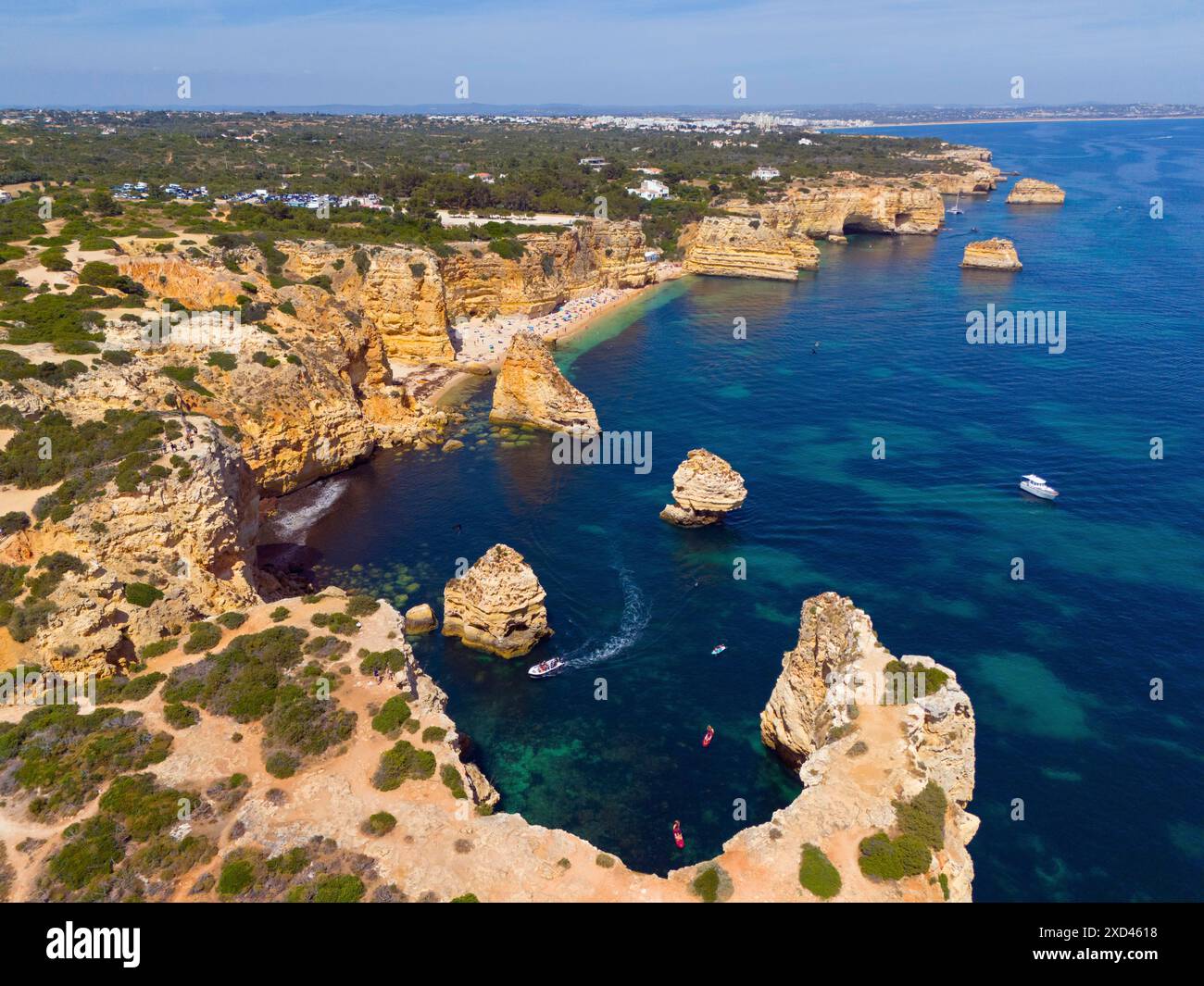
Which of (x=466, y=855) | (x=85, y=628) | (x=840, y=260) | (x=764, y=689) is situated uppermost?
(x=840, y=260)

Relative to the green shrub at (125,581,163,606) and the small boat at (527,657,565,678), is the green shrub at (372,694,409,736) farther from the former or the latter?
the green shrub at (125,581,163,606)

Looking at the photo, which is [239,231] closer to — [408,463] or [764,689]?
[408,463]

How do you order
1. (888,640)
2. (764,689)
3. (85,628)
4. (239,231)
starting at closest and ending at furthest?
(85,628)
(764,689)
(888,640)
(239,231)

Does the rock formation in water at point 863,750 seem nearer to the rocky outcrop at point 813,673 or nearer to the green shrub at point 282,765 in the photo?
the rocky outcrop at point 813,673

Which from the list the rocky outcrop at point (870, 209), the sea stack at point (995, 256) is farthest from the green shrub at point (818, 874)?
the rocky outcrop at point (870, 209)

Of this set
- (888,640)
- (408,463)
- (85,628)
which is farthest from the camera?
(408,463)

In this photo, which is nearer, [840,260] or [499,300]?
[499,300]

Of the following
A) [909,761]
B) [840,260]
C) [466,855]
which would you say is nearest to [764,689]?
[909,761]

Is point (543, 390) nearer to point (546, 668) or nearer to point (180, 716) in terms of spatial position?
point (546, 668)
